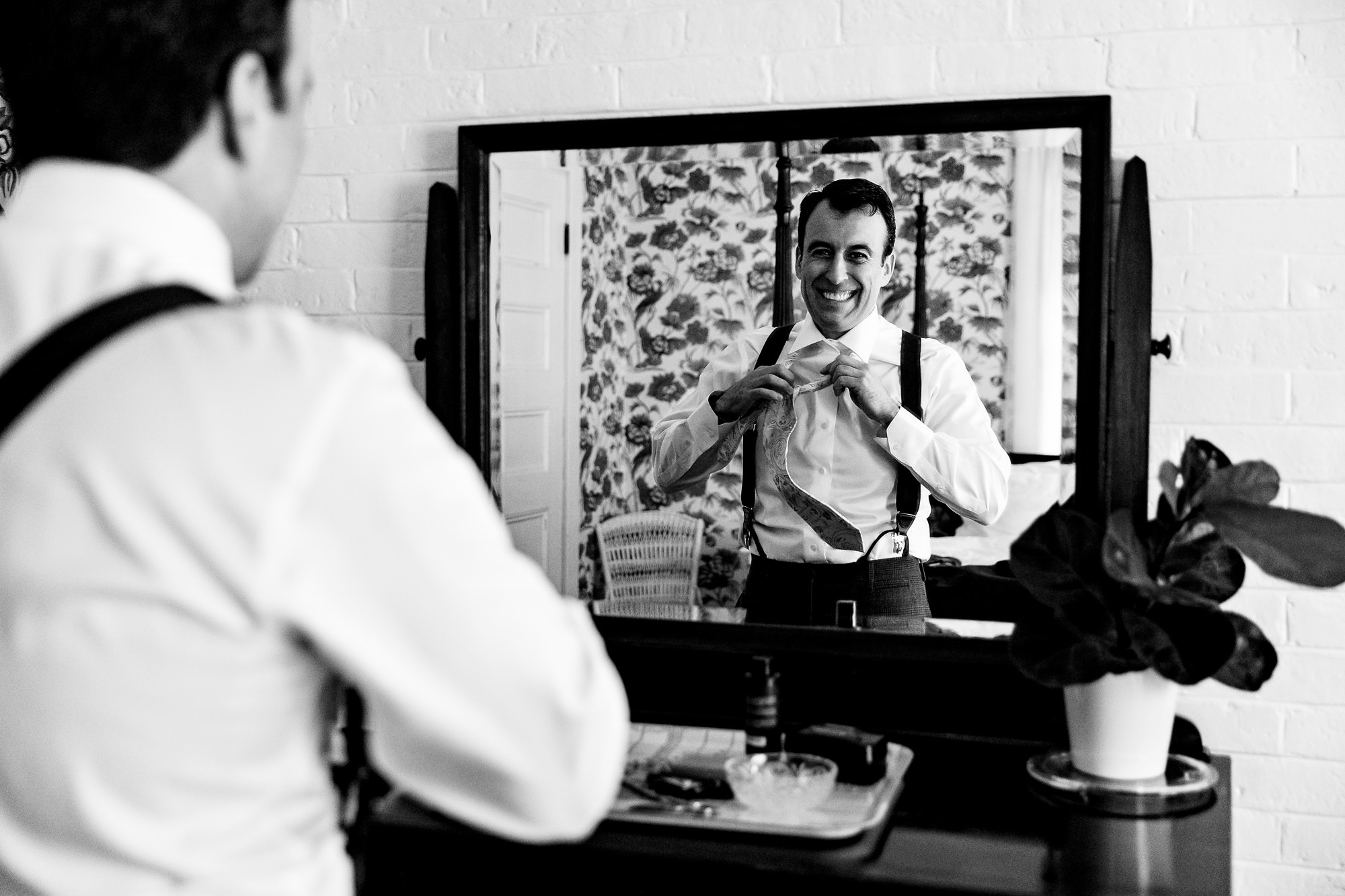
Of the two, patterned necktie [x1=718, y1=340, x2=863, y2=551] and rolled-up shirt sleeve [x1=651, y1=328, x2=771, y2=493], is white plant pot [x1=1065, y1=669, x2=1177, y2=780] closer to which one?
patterned necktie [x1=718, y1=340, x2=863, y2=551]

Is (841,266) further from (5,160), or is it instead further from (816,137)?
(5,160)

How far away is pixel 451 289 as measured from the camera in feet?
6.73

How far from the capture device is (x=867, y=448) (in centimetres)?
186

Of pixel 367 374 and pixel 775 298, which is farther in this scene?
pixel 775 298

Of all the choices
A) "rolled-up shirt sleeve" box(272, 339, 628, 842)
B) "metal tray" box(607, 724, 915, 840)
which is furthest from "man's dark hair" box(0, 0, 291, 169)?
"metal tray" box(607, 724, 915, 840)

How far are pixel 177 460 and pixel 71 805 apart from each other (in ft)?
0.72

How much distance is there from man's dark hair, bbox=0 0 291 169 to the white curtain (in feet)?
4.01

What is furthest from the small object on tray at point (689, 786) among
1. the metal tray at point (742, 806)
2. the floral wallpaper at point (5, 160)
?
the floral wallpaper at point (5, 160)

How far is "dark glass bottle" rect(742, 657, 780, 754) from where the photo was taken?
172 centimetres

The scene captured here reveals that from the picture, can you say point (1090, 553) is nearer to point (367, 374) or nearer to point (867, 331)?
point (867, 331)

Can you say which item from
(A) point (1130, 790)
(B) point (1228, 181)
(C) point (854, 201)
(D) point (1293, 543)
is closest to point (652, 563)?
(C) point (854, 201)

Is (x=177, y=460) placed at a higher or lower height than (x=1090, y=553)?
higher

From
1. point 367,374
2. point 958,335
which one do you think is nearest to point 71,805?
point 367,374

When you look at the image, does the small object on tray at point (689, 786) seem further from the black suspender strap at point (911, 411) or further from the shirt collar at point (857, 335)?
the shirt collar at point (857, 335)
